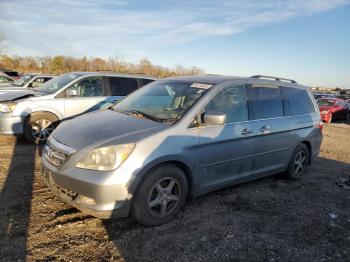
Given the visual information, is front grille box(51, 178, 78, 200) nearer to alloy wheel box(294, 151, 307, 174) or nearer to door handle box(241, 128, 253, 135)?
door handle box(241, 128, 253, 135)

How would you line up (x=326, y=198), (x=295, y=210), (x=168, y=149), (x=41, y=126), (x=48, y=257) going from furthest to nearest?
(x=41, y=126), (x=326, y=198), (x=295, y=210), (x=168, y=149), (x=48, y=257)

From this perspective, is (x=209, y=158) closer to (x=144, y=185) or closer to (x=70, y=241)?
(x=144, y=185)

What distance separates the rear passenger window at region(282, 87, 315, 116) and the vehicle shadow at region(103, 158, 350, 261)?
1445 millimetres

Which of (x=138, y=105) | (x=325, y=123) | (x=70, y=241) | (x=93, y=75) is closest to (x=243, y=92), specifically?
(x=138, y=105)

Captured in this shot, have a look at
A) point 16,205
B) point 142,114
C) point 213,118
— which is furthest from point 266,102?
point 16,205

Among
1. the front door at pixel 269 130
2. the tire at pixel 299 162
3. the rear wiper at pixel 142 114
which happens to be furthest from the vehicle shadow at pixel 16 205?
the tire at pixel 299 162

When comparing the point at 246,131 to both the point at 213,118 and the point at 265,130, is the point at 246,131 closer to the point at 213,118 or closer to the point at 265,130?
the point at 265,130

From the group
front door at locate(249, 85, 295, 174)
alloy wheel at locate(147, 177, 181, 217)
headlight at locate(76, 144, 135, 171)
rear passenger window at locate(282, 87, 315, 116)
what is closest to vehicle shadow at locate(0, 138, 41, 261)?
headlight at locate(76, 144, 135, 171)

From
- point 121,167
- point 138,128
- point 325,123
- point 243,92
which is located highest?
point 243,92

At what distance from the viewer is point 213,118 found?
13.2 ft

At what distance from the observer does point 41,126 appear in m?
7.25

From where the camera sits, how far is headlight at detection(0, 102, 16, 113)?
6931mm

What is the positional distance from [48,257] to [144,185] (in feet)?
3.73

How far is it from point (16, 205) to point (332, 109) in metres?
18.2
